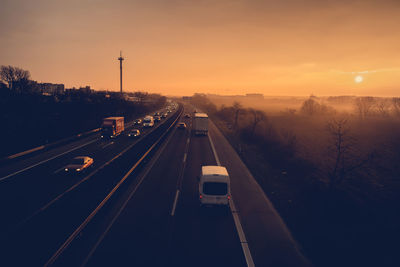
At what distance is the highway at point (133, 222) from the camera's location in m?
9.52

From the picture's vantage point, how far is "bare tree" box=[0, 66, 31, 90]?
6876 cm

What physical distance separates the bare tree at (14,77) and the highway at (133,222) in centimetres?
6315

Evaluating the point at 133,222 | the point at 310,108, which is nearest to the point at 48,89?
the point at 310,108

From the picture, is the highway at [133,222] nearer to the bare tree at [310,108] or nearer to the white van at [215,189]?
the white van at [215,189]

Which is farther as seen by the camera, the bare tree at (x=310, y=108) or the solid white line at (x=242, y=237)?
the bare tree at (x=310, y=108)

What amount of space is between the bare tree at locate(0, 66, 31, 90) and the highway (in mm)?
63146

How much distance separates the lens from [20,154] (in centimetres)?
2620

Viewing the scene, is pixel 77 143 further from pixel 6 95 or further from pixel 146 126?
pixel 6 95

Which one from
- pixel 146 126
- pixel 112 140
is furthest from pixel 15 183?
pixel 146 126

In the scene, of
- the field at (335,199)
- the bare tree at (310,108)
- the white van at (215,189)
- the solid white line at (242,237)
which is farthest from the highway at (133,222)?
the bare tree at (310,108)

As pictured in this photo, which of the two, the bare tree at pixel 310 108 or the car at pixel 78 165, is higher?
the bare tree at pixel 310 108

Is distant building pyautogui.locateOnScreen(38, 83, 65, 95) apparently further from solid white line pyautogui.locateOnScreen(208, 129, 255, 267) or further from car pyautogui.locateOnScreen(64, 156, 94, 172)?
solid white line pyautogui.locateOnScreen(208, 129, 255, 267)

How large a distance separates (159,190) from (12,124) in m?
32.3

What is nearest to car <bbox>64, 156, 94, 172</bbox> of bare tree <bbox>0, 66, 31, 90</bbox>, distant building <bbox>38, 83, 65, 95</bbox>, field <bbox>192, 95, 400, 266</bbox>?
field <bbox>192, 95, 400, 266</bbox>
